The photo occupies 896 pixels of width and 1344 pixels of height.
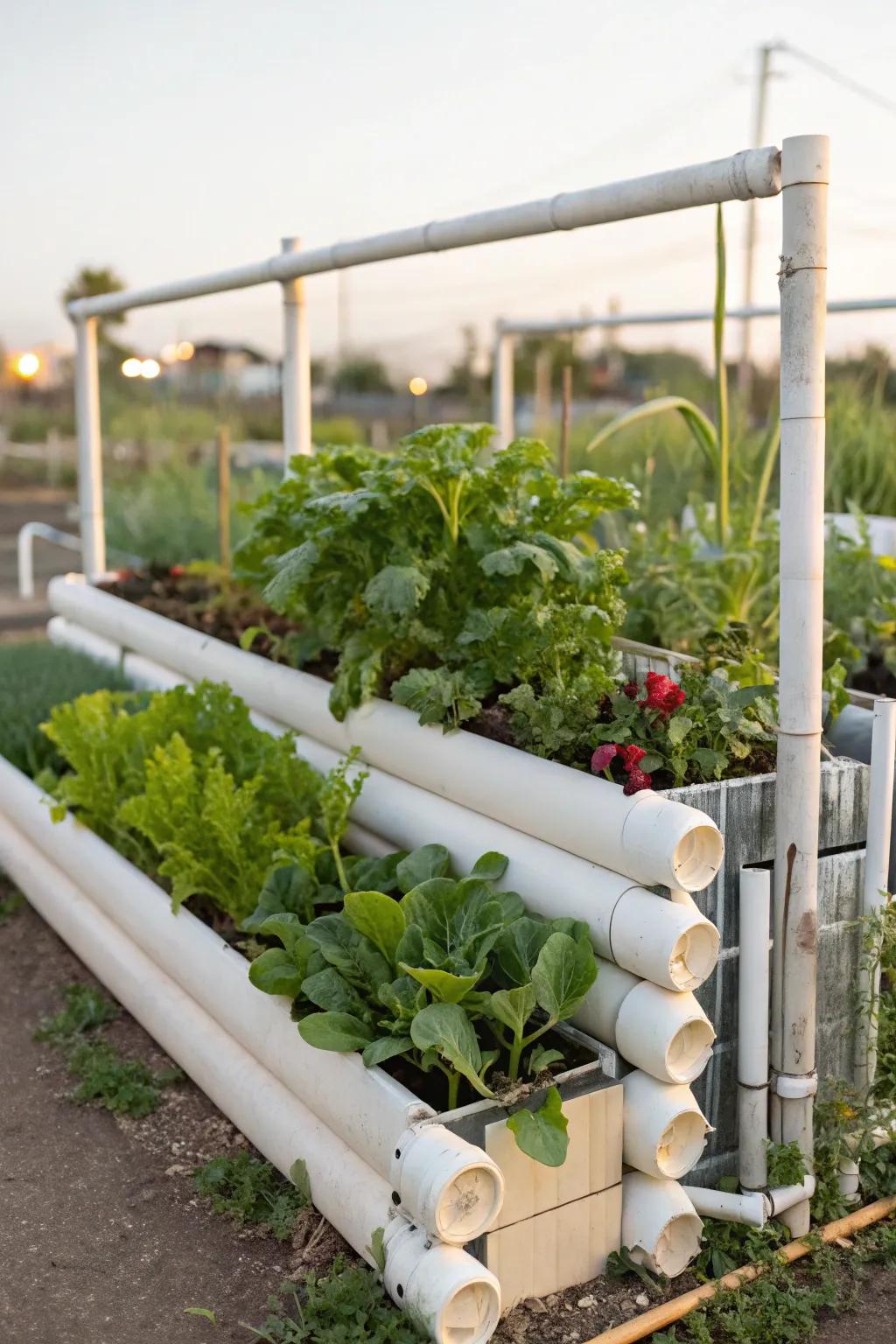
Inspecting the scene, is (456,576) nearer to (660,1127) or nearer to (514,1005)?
(514,1005)

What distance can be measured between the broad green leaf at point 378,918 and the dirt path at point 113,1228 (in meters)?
0.59

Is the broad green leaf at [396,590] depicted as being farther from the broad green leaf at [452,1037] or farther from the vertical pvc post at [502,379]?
the vertical pvc post at [502,379]

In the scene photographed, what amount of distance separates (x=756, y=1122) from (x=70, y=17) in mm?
9941

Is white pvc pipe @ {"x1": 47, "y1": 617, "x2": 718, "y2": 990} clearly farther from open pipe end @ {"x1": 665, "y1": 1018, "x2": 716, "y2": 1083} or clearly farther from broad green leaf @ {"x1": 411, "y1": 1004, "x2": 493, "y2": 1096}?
broad green leaf @ {"x1": 411, "y1": 1004, "x2": 493, "y2": 1096}

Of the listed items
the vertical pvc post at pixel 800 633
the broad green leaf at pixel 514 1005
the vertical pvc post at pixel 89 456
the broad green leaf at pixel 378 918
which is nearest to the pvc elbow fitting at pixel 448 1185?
the broad green leaf at pixel 514 1005

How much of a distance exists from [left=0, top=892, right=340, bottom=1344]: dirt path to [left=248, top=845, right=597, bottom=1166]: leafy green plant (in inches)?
18.7

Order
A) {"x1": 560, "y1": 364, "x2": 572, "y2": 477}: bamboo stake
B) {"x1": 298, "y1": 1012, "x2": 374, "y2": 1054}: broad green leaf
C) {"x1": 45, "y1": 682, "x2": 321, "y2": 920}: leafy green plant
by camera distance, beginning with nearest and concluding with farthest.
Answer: {"x1": 298, "y1": 1012, "x2": 374, "y2": 1054}: broad green leaf → {"x1": 45, "y1": 682, "x2": 321, "y2": 920}: leafy green plant → {"x1": 560, "y1": 364, "x2": 572, "y2": 477}: bamboo stake

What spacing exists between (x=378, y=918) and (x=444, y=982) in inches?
10.3

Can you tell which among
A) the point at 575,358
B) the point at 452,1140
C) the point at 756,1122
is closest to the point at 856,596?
the point at 756,1122

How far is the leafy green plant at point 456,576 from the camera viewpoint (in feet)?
9.98

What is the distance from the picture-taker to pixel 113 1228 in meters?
2.65

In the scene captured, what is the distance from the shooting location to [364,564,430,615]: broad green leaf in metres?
3.03

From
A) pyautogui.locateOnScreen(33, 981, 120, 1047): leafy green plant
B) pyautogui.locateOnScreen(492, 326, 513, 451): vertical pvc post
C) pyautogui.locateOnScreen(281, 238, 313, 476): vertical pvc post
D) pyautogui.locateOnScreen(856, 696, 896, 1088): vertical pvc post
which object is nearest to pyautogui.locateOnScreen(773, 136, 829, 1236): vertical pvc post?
pyautogui.locateOnScreen(856, 696, 896, 1088): vertical pvc post

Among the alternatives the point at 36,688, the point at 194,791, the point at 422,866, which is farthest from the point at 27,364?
the point at 422,866
